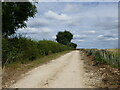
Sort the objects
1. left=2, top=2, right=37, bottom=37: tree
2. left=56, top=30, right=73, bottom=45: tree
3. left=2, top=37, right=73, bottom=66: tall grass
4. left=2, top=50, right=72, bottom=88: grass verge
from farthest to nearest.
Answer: left=56, top=30, right=73, bottom=45: tree
left=2, top=2, right=37, bottom=37: tree
left=2, top=37, right=73, bottom=66: tall grass
left=2, top=50, right=72, bottom=88: grass verge

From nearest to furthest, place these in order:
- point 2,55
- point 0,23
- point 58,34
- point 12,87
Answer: point 12,87
point 2,55
point 0,23
point 58,34

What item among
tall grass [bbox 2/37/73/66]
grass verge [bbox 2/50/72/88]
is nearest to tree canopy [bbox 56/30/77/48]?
tall grass [bbox 2/37/73/66]

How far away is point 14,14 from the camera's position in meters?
16.5

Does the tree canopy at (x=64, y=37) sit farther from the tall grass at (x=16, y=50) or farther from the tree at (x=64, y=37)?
the tall grass at (x=16, y=50)

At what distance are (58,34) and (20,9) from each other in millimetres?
80838

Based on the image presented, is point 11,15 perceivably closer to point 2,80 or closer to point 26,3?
point 26,3

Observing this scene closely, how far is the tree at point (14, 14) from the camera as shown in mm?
15555

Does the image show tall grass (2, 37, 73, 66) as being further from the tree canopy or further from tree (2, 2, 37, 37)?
the tree canopy

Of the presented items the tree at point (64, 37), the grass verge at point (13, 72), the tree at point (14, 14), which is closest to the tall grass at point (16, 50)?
the grass verge at point (13, 72)

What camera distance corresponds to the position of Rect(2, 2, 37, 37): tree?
1555 cm

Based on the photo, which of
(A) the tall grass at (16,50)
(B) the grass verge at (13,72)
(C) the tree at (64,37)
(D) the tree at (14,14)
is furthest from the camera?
(C) the tree at (64,37)

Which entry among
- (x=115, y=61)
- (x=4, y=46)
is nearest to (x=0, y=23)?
(x=4, y=46)

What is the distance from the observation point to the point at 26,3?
16.1m

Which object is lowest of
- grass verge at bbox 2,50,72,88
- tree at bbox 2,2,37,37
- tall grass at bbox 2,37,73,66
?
grass verge at bbox 2,50,72,88
